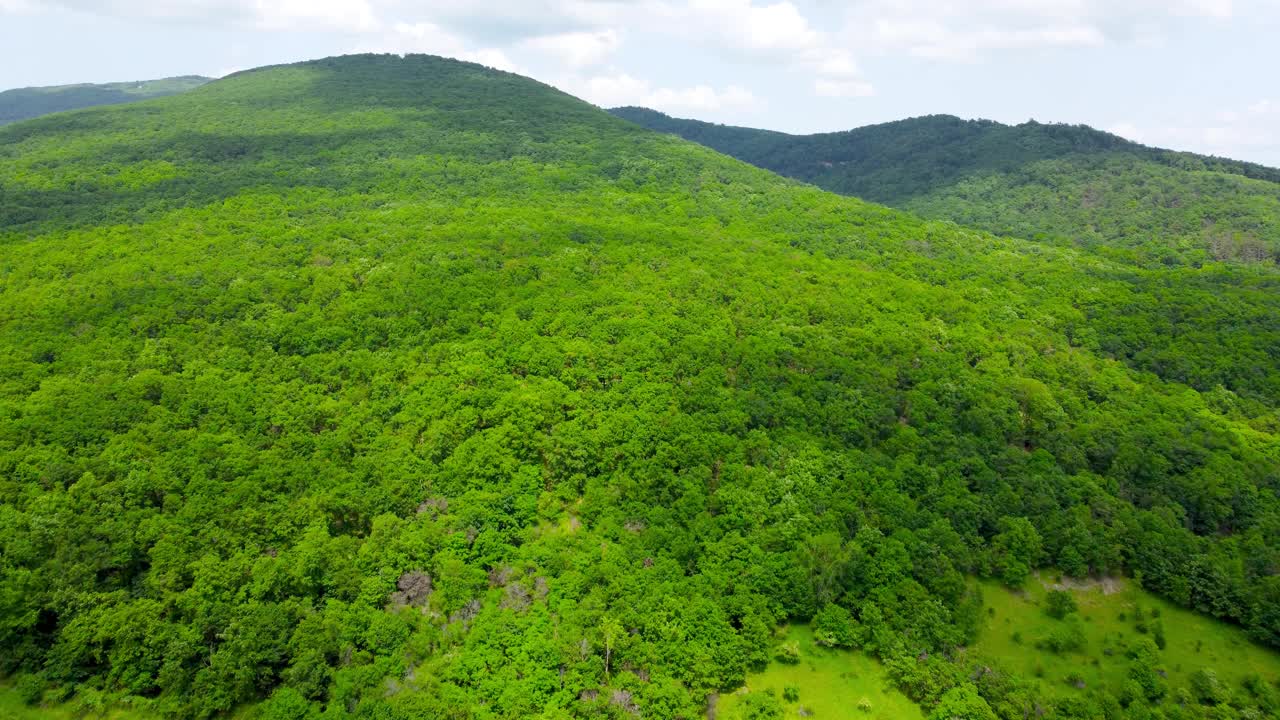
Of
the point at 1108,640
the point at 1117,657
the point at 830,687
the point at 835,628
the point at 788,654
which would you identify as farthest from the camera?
the point at 1108,640

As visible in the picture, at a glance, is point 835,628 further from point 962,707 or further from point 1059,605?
point 1059,605

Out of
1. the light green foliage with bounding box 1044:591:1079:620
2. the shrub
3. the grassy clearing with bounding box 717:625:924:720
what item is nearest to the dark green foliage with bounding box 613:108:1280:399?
the light green foliage with bounding box 1044:591:1079:620

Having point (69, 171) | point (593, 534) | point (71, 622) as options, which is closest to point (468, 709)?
point (593, 534)

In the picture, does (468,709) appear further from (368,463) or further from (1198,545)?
→ (1198,545)

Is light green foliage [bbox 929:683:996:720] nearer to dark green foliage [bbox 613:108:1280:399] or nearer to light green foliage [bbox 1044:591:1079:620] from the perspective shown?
light green foliage [bbox 1044:591:1079:620]

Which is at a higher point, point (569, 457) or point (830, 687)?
point (569, 457)

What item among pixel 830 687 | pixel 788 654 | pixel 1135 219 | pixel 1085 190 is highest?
pixel 1085 190

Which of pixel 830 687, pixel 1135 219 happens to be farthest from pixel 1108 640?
pixel 1135 219
